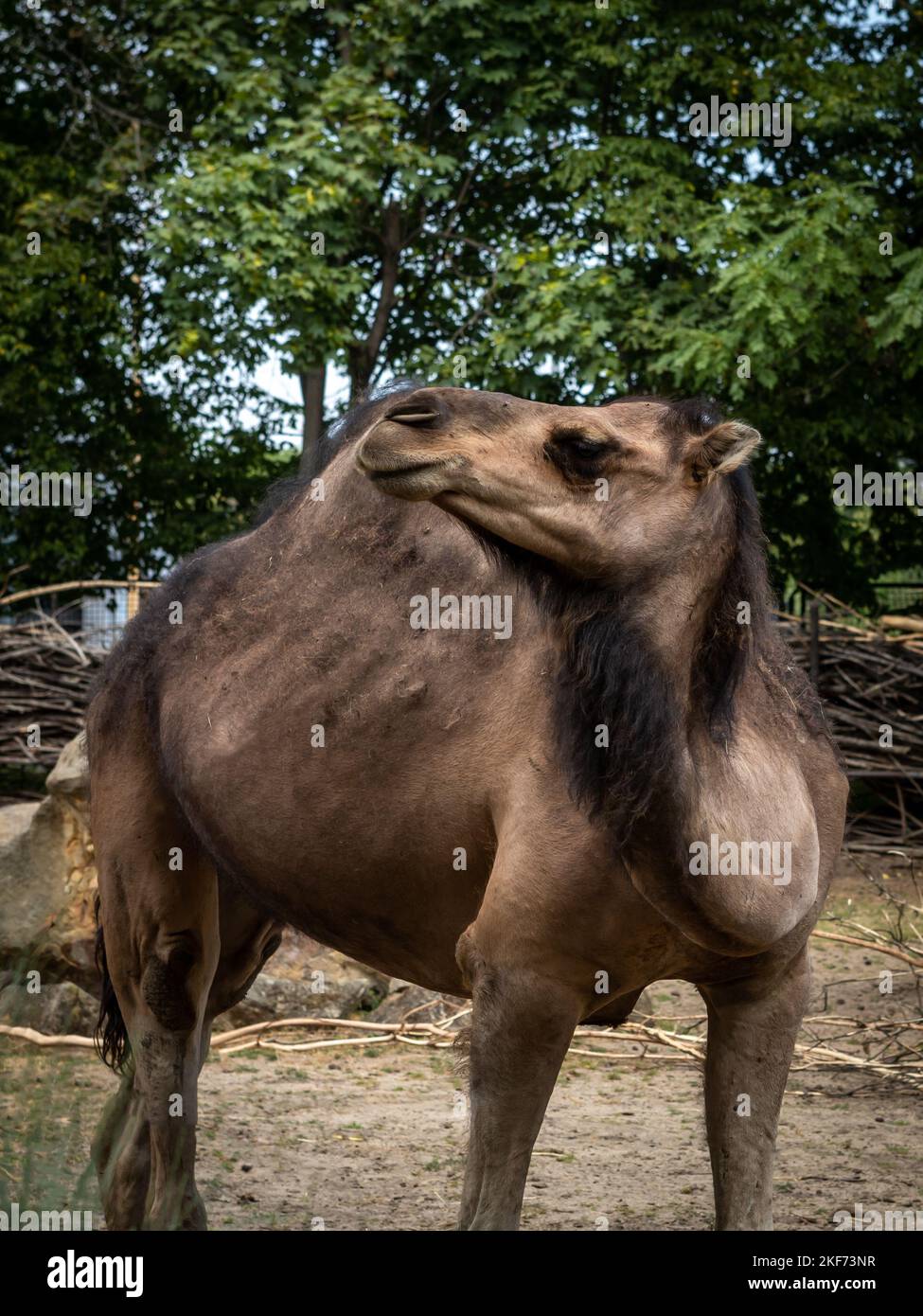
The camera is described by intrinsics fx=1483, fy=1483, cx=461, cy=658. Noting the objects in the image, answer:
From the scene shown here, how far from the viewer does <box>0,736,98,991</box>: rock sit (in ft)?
27.1

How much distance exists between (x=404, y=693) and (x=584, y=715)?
74cm

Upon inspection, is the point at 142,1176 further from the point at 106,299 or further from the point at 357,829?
the point at 106,299

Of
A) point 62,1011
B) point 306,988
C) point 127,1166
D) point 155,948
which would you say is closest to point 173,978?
point 155,948

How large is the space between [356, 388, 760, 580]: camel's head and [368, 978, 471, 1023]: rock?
5494mm

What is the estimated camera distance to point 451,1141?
20.2 feet

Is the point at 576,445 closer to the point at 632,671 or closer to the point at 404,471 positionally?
the point at 404,471

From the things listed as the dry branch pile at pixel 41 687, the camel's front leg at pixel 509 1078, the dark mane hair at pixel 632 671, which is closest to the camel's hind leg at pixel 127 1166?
the camel's front leg at pixel 509 1078

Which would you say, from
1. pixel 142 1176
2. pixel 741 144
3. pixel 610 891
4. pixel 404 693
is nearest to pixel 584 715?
pixel 610 891

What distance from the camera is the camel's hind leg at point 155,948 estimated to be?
4.39 m

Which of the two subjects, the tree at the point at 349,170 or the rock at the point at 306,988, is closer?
the rock at the point at 306,988

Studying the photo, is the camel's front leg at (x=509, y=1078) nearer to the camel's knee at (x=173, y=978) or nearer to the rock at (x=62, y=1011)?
the camel's knee at (x=173, y=978)

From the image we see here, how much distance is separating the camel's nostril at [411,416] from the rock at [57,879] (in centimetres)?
594

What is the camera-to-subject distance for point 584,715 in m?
3.03

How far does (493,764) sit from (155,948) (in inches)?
59.7
